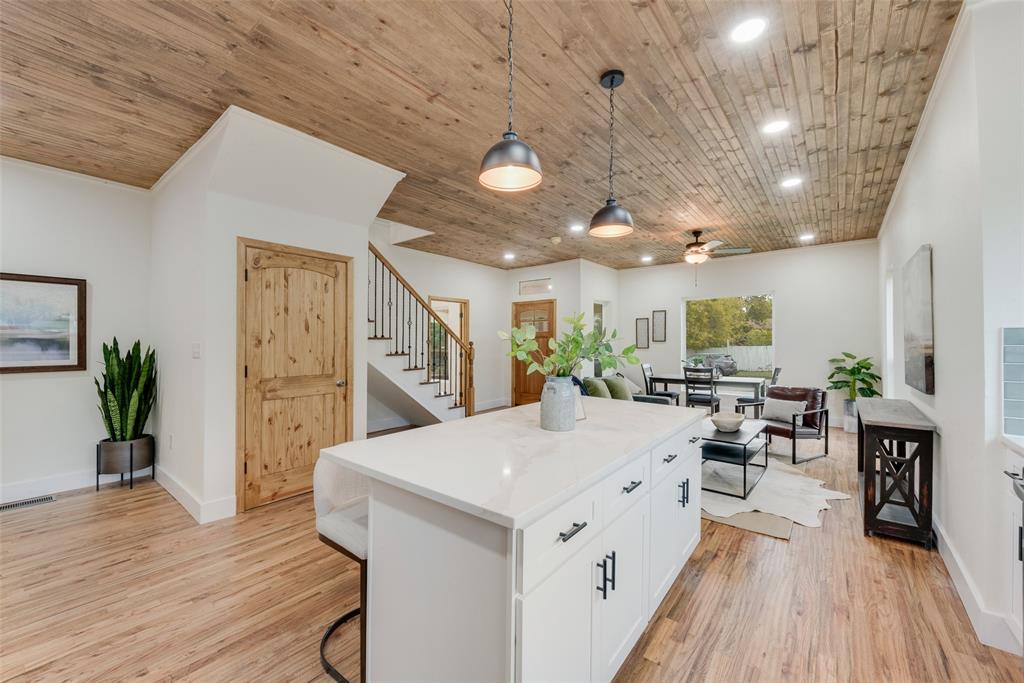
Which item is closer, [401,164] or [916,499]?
[916,499]

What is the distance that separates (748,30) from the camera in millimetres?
1982

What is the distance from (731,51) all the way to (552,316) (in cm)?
566

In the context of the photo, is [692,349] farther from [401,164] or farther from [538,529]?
[538,529]

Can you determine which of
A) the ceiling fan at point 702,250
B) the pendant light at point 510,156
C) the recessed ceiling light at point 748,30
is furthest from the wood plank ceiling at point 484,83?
the ceiling fan at point 702,250

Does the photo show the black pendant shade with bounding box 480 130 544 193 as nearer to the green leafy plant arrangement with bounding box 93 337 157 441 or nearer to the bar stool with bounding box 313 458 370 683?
the bar stool with bounding box 313 458 370 683

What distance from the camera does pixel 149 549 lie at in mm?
2684

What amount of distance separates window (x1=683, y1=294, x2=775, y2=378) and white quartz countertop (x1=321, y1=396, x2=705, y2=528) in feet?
17.9

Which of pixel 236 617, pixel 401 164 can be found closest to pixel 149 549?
pixel 236 617

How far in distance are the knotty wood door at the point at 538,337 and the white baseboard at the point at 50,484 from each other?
547 centimetres

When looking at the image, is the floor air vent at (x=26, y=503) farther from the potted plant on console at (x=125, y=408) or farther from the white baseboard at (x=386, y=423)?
the white baseboard at (x=386, y=423)

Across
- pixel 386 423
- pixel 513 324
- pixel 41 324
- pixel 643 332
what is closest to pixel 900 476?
pixel 643 332

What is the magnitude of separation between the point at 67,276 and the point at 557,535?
189 inches

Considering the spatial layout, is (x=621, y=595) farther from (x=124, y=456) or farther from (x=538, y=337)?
(x=538, y=337)

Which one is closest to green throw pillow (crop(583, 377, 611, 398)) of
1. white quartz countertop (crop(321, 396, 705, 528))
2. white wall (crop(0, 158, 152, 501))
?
white quartz countertop (crop(321, 396, 705, 528))
